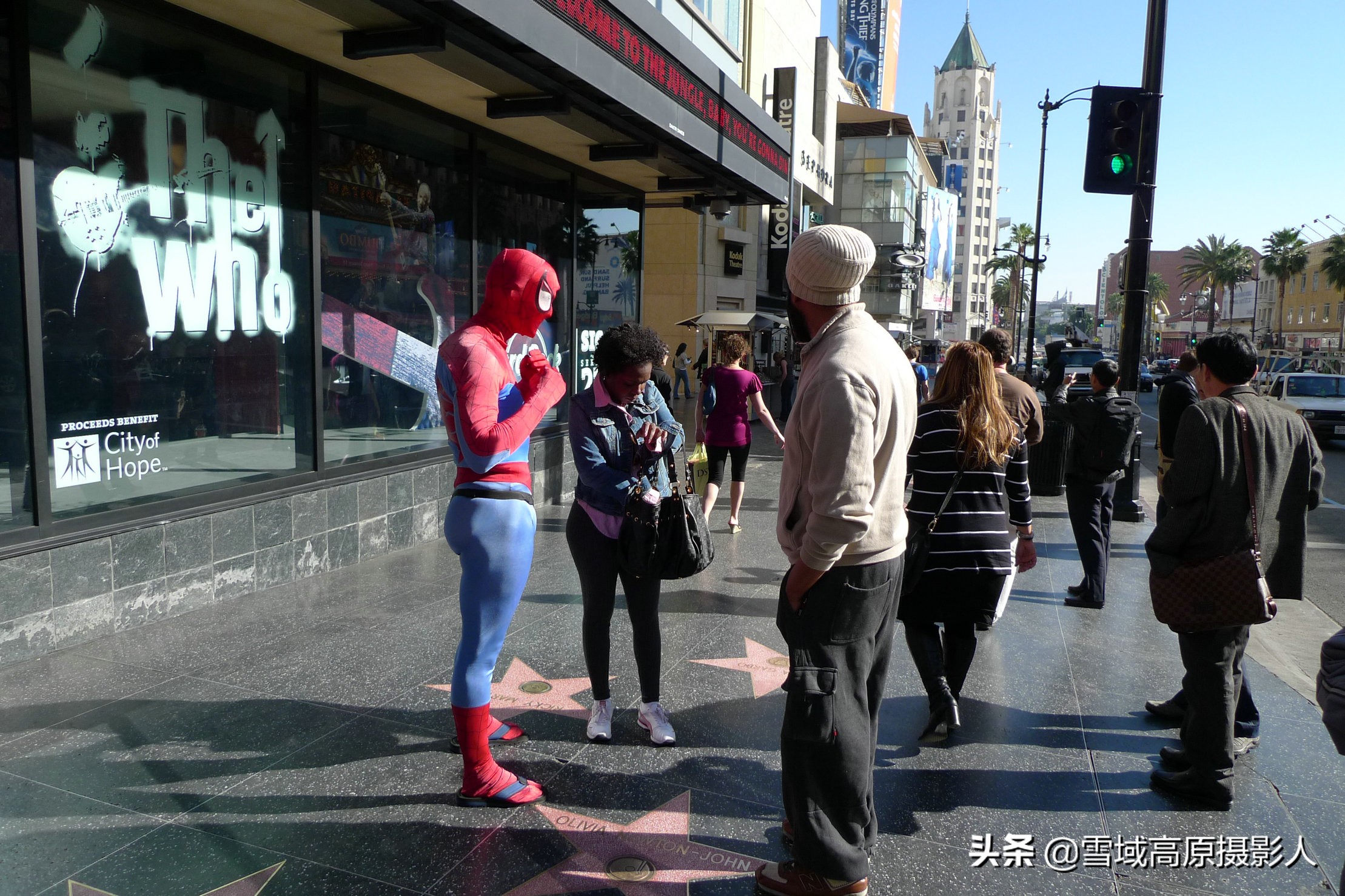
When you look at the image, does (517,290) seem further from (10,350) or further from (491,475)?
(10,350)

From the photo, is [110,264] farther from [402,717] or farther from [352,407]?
[402,717]

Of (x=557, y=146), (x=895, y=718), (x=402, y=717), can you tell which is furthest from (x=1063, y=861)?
(x=557, y=146)

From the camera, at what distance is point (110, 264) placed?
16.5 feet

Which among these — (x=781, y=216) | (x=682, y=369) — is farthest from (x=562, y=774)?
(x=781, y=216)

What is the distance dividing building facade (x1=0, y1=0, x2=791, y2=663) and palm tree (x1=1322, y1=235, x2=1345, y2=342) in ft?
238

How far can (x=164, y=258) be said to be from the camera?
17.5 feet

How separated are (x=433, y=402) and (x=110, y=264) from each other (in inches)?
127

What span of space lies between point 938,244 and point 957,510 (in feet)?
251

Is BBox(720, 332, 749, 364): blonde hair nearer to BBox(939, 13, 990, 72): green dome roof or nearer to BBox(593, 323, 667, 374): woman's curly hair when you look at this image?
BBox(593, 323, 667, 374): woman's curly hair

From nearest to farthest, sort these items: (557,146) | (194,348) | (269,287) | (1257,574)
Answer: (1257,574)
(194,348)
(269,287)
(557,146)

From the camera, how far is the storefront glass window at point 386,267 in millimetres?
6688

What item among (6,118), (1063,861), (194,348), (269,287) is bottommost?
(1063,861)

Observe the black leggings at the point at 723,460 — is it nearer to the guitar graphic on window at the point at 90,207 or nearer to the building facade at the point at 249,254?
the building facade at the point at 249,254

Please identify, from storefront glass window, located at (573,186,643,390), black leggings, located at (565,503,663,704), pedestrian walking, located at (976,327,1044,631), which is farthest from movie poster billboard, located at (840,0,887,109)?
black leggings, located at (565,503,663,704)
